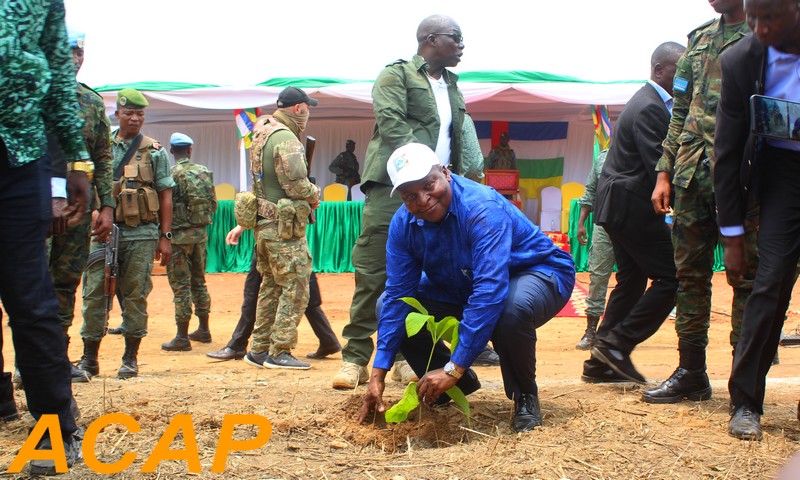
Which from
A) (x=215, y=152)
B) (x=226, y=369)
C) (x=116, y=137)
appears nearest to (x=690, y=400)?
(x=226, y=369)

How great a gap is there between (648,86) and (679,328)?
1520 mm

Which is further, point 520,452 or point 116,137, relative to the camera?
point 116,137

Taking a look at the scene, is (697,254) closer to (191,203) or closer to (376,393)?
(376,393)

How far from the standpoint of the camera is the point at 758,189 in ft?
11.6

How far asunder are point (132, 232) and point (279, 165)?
1180 mm

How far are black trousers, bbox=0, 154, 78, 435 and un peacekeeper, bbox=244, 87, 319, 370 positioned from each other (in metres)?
3.10

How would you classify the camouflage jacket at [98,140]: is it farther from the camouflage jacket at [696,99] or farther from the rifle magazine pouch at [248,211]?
the camouflage jacket at [696,99]

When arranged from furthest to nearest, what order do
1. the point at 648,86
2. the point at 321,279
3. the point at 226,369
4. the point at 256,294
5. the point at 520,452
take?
the point at 321,279 < the point at 256,294 < the point at 226,369 < the point at 648,86 < the point at 520,452

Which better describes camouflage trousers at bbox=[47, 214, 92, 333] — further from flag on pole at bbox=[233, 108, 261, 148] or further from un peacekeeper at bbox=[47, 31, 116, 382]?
flag on pole at bbox=[233, 108, 261, 148]

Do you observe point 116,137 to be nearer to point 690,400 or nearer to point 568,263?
point 568,263

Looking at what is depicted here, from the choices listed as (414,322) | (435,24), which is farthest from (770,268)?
(435,24)

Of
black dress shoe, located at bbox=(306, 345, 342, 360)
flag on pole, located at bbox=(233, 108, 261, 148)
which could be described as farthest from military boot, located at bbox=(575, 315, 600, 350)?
flag on pole, located at bbox=(233, 108, 261, 148)

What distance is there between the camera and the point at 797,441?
3.48m

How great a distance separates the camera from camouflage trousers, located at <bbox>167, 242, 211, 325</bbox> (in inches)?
319
